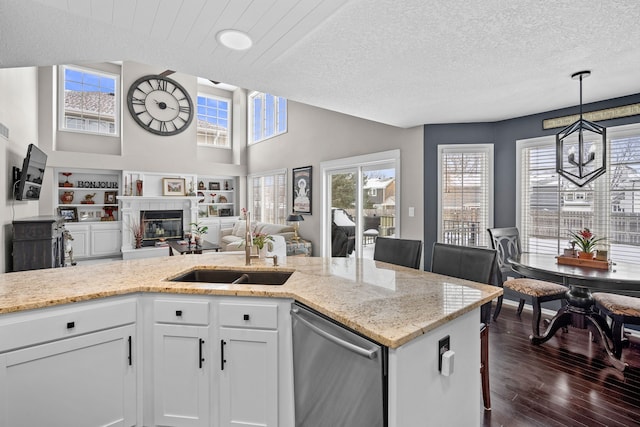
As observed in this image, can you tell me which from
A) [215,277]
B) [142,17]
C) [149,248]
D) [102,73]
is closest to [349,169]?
[215,277]

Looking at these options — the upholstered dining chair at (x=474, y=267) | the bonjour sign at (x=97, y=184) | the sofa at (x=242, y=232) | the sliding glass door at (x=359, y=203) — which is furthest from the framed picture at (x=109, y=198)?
the upholstered dining chair at (x=474, y=267)

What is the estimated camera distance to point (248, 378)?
1749 millimetres

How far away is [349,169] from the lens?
5.69 m

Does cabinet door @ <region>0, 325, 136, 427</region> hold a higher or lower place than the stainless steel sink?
lower

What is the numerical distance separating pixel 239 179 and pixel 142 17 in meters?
7.39

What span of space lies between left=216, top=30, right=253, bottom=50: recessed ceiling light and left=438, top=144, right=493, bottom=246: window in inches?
126

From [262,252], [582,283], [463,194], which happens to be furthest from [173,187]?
[582,283]

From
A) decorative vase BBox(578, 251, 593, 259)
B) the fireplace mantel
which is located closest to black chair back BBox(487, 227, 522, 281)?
decorative vase BBox(578, 251, 593, 259)

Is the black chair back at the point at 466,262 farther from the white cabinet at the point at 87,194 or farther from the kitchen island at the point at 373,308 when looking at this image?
the white cabinet at the point at 87,194

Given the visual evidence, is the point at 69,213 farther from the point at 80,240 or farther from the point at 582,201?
the point at 582,201

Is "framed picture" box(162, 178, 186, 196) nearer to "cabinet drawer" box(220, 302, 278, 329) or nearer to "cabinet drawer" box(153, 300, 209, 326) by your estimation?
"cabinet drawer" box(153, 300, 209, 326)

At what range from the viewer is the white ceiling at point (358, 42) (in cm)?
180

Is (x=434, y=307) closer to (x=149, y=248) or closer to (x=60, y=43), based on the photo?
(x=60, y=43)

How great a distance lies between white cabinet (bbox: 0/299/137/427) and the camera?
1517 millimetres
